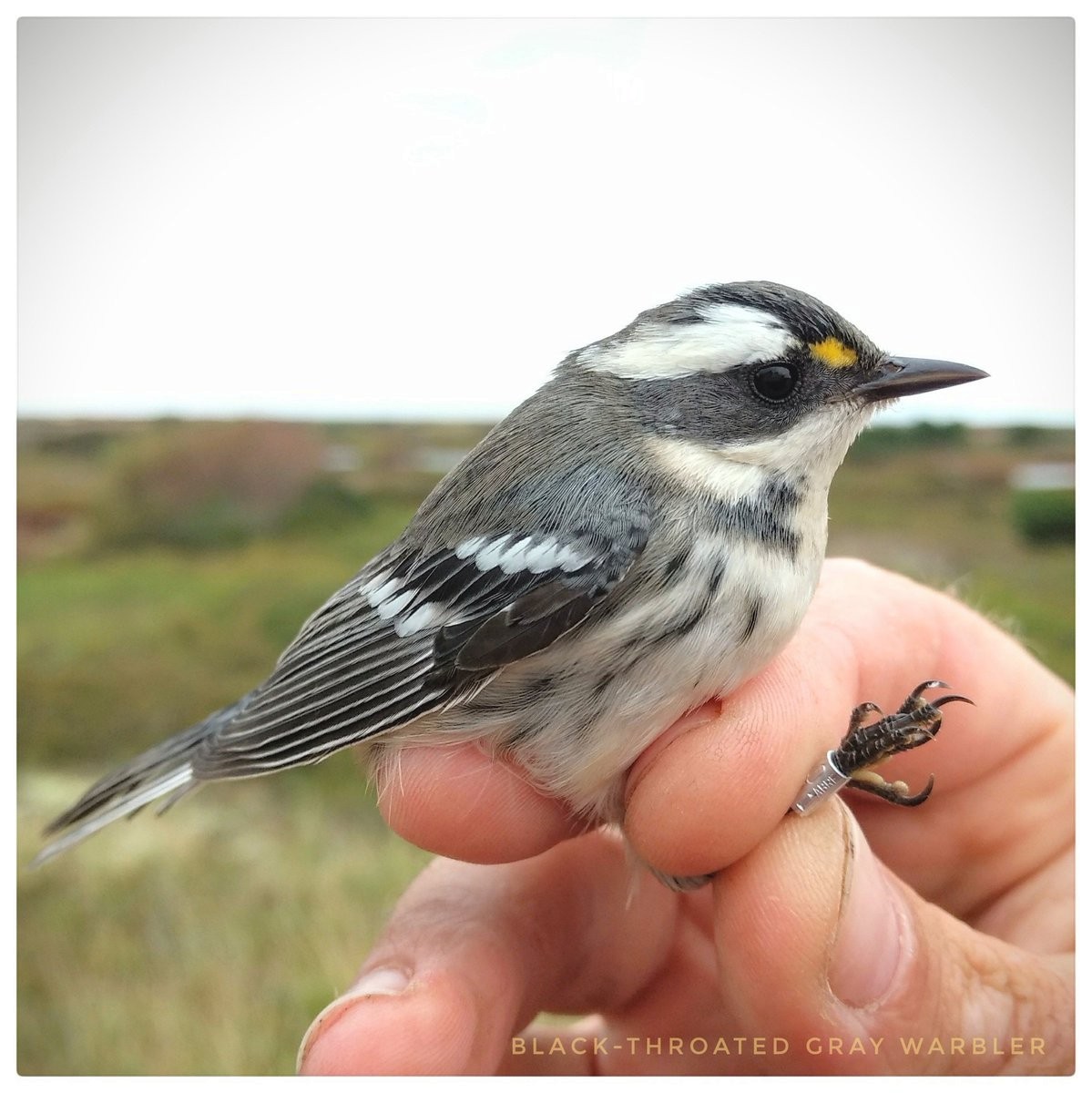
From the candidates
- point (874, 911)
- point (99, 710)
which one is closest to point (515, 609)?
point (874, 911)

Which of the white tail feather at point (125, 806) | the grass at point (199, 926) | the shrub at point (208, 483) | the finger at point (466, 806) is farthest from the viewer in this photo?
the shrub at point (208, 483)

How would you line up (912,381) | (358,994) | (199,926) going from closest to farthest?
(912,381) < (358,994) < (199,926)

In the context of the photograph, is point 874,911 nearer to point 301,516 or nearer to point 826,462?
point 826,462

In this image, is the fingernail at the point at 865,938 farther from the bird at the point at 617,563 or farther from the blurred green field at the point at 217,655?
the blurred green field at the point at 217,655

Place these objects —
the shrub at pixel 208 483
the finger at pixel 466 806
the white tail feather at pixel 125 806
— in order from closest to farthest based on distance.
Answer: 1. the finger at pixel 466 806
2. the white tail feather at pixel 125 806
3. the shrub at pixel 208 483

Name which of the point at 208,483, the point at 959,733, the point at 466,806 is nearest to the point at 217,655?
the point at 208,483

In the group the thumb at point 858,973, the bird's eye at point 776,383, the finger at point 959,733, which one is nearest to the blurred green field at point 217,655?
the finger at point 959,733

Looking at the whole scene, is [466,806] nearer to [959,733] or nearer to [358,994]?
[358,994]
